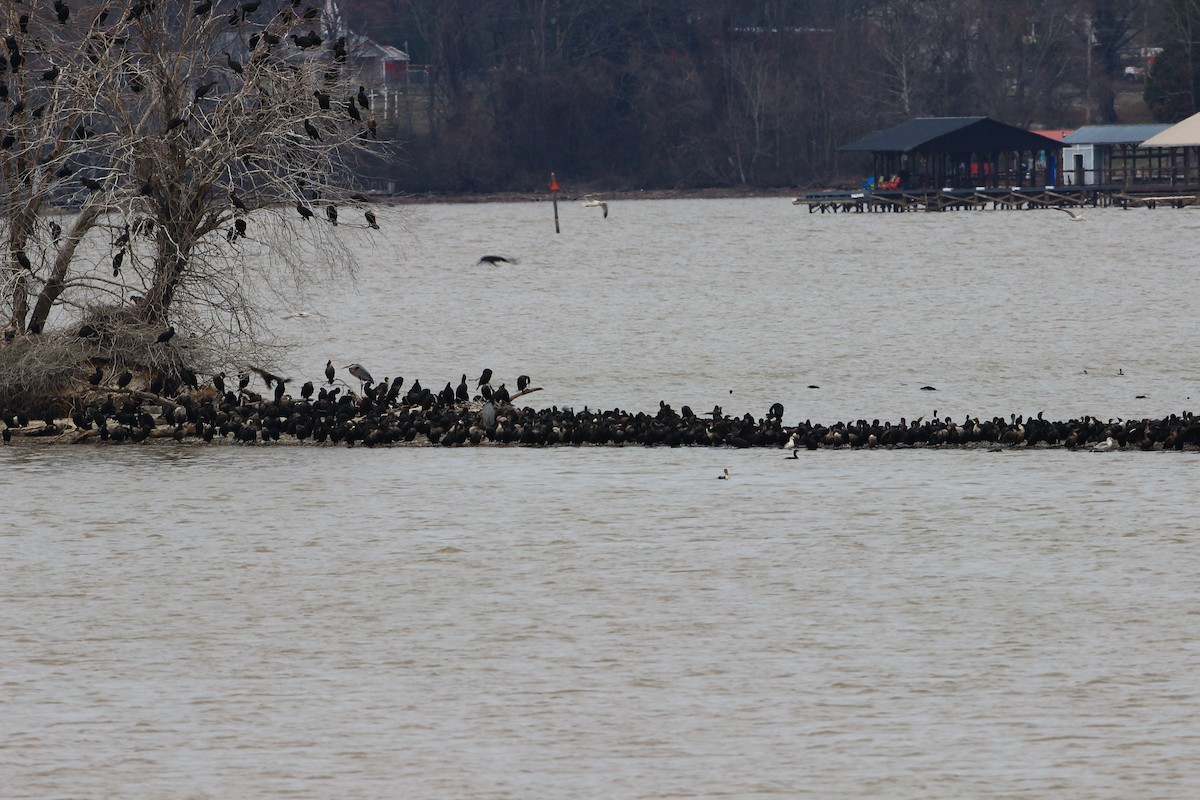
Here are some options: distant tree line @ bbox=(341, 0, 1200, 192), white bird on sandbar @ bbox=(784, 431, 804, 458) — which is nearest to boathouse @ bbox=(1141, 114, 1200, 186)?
distant tree line @ bbox=(341, 0, 1200, 192)

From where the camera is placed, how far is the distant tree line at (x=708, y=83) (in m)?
139

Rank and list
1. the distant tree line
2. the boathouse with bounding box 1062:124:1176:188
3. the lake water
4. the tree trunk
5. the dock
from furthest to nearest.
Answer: the distant tree line < the boathouse with bounding box 1062:124:1176:188 < the dock < the tree trunk < the lake water

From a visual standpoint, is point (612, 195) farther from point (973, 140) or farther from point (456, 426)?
point (456, 426)

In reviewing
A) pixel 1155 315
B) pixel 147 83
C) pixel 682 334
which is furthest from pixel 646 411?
pixel 1155 315

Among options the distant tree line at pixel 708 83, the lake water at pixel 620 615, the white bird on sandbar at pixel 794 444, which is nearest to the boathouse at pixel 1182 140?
the distant tree line at pixel 708 83

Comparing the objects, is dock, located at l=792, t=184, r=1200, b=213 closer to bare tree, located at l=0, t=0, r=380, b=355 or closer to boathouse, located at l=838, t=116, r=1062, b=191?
boathouse, located at l=838, t=116, r=1062, b=191

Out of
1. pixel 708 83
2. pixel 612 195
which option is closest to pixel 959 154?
pixel 708 83

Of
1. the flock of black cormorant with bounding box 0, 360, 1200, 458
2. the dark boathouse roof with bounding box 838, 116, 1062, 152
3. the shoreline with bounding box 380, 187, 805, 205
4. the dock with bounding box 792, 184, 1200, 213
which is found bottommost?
the flock of black cormorant with bounding box 0, 360, 1200, 458

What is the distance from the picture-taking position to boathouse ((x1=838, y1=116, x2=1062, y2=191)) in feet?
336

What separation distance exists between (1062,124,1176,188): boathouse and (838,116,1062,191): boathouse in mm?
1498

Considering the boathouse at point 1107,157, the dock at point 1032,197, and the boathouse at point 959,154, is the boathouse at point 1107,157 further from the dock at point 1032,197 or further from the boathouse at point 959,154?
the boathouse at point 959,154

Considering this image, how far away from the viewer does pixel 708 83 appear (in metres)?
142

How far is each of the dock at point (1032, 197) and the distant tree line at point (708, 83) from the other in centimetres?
3021

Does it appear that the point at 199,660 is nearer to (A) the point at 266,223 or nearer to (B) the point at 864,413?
(A) the point at 266,223
